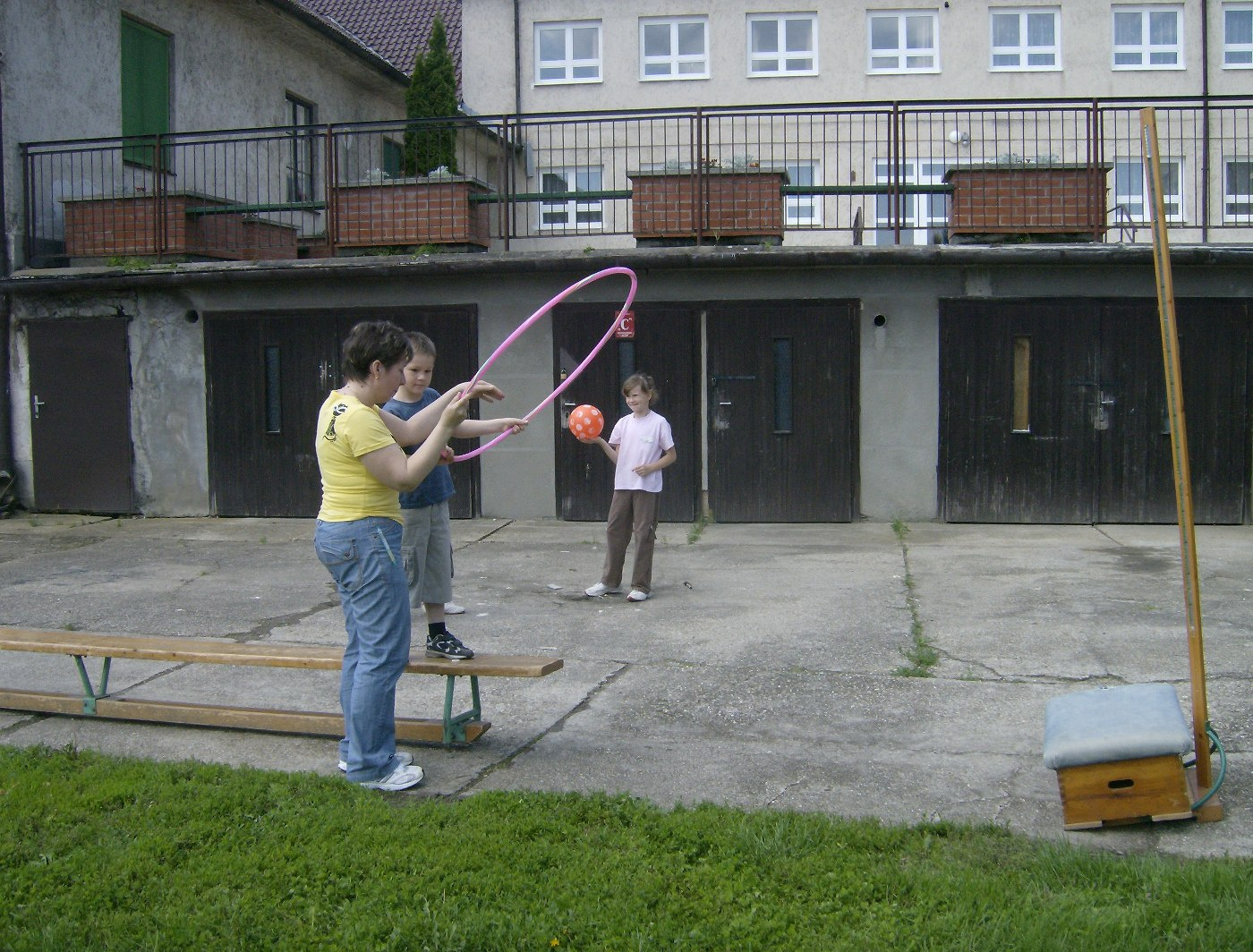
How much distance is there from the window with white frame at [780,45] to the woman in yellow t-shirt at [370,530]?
21.4 metres

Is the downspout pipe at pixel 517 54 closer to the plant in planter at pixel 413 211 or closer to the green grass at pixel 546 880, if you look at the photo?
the plant in planter at pixel 413 211

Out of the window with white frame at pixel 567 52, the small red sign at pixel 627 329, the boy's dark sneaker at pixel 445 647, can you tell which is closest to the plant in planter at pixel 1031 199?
the small red sign at pixel 627 329

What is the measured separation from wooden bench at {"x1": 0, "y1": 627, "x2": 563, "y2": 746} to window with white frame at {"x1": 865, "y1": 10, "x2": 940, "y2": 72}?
70.6ft

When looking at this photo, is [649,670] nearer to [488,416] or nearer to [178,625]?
[178,625]

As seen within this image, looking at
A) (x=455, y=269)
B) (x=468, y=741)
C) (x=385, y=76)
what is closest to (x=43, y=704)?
(x=468, y=741)

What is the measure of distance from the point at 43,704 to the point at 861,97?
2133cm

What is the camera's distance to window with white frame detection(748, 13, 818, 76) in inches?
962

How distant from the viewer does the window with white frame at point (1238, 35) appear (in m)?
24.1

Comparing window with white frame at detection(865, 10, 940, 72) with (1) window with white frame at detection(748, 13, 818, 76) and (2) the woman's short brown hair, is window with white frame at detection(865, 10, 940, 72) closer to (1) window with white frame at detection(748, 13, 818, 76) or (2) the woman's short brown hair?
(1) window with white frame at detection(748, 13, 818, 76)

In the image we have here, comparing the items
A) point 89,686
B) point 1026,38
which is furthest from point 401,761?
point 1026,38

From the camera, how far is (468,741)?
5434mm

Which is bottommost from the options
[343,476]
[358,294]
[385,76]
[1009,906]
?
[1009,906]

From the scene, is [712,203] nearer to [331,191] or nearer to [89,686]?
[331,191]

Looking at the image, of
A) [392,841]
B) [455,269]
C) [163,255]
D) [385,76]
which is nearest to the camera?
[392,841]
